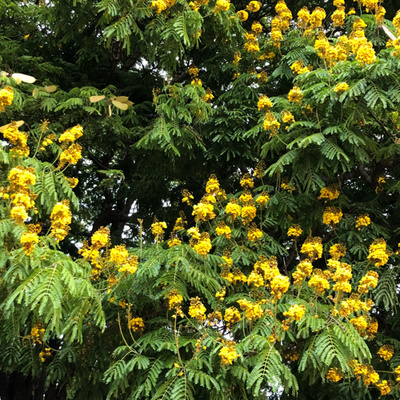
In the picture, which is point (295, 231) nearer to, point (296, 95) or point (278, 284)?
point (296, 95)

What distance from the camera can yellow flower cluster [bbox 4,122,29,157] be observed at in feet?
10.1

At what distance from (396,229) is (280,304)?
1.36m

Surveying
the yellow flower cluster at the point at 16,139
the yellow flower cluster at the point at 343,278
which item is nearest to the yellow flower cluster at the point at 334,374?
the yellow flower cluster at the point at 343,278

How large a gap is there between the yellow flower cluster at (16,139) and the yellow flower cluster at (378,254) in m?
2.47

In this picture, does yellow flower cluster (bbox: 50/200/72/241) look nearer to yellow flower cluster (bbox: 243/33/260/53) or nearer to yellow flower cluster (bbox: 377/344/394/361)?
yellow flower cluster (bbox: 377/344/394/361)

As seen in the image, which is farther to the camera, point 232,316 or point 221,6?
point 221,6

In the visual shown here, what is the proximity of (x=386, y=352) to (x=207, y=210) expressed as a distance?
1655 mm

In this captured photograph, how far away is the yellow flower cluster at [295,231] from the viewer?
4.09 m

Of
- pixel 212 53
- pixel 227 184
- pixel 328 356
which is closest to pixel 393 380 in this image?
pixel 328 356

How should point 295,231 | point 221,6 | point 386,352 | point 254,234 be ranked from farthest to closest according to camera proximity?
point 221,6
point 295,231
point 254,234
point 386,352

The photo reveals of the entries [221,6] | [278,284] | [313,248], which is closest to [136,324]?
[278,284]

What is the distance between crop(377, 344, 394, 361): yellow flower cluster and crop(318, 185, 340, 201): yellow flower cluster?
120cm

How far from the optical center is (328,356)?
9.73 ft

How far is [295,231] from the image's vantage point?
4094mm
